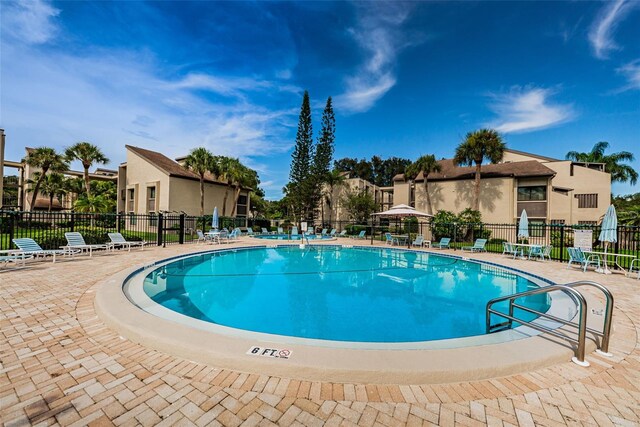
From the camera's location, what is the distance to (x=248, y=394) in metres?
2.40

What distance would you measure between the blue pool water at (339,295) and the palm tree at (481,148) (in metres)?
15.0

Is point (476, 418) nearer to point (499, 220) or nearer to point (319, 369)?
point (319, 369)

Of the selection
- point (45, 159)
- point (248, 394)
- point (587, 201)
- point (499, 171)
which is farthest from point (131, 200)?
point (587, 201)

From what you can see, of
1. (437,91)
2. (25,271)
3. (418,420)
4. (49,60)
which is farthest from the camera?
(437,91)

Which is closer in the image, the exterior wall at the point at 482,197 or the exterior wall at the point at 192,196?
the exterior wall at the point at 482,197

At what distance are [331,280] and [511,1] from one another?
13.6 meters

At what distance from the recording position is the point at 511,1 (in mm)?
11039

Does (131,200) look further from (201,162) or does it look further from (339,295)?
(339,295)

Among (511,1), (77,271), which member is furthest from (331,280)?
(511,1)

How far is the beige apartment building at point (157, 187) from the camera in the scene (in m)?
26.7

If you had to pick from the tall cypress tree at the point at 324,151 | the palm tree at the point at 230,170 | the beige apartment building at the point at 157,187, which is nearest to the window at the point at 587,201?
the tall cypress tree at the point at 324,151

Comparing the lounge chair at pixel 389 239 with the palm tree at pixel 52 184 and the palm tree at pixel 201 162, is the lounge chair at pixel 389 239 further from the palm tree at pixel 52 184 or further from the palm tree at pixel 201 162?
the palm tree at pixel 52 184

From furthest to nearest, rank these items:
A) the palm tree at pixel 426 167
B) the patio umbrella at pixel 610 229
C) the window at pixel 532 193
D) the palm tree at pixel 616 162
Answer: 1. the palm tree at pixel 616 162
2. the palm tree at pixel 426 167
3. the window at pixel 532 193
4. the patio umbrella at pixel 610 229

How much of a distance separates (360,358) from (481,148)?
83.0 ft
